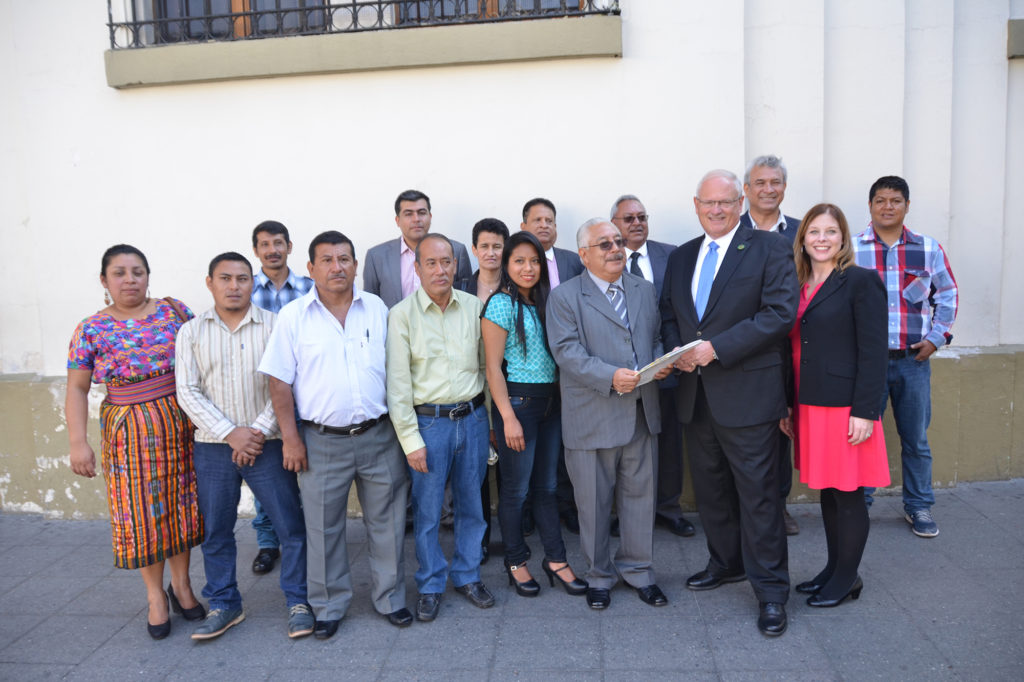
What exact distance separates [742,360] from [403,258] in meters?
2.33

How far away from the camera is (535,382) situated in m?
3.75

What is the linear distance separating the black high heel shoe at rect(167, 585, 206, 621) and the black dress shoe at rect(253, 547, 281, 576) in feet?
1.71

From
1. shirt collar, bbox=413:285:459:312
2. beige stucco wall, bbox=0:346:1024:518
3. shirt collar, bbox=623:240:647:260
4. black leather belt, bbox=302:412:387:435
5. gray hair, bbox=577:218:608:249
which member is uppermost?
gray hair, bbox=577:218:608:249

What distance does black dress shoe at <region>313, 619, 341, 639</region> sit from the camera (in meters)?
3.51

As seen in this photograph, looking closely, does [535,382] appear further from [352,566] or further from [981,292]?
[981,292]

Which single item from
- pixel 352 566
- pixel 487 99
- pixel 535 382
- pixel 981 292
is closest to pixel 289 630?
pixel 352 566

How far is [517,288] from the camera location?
3.72 metres

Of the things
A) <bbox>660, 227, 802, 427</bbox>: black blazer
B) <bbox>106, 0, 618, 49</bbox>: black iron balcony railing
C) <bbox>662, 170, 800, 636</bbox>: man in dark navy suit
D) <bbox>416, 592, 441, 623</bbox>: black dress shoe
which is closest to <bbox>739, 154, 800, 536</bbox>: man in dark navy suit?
<bbox>662, 170, 800, 636</bbox>: man in dark navy suit

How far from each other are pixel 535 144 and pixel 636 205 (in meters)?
0.96

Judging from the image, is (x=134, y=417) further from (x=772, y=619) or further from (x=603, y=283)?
(x=772, y=619)

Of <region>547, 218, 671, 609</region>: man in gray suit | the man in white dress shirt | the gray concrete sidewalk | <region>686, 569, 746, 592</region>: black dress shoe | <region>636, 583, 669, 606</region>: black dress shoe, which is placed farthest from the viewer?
<region>686, 569, 746, 592</region>: black dress shoe

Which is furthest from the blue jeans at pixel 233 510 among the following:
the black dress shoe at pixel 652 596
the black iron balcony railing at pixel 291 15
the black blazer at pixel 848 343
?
the black iron balcony railing at pixel 291 15

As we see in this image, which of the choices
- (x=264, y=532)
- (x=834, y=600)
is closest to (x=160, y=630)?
(x=264, y=532)

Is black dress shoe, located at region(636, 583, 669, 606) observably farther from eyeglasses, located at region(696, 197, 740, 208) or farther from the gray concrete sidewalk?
eyeglasses, located at region(696, 197, 740, 208)
